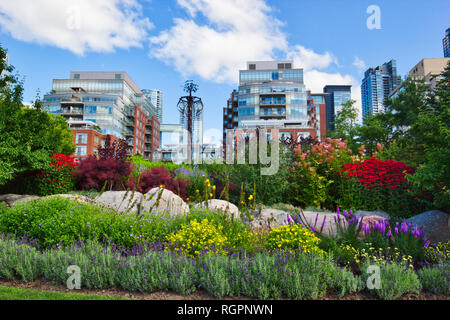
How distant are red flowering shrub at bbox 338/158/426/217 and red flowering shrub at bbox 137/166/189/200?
5.33 m

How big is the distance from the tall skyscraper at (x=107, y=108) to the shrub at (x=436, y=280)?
2392 inches

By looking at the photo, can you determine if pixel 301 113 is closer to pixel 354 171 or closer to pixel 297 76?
pixel 297 76

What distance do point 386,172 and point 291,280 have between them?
255 inches

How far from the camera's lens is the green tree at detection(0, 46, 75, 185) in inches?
374

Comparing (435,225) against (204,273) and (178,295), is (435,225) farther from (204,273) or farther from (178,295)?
(178,295)

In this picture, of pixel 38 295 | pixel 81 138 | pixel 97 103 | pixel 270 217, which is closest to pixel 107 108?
pixel 97 103

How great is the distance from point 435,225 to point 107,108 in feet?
231

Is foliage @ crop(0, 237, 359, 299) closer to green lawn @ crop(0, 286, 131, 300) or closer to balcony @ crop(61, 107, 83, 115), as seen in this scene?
green lawn @ crop(0, 286, 131, 300)

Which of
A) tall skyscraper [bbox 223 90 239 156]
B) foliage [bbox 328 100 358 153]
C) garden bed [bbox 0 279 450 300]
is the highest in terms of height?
tall skyscraper [bbox 223 90 239 156]

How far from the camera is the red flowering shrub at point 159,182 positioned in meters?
10.2

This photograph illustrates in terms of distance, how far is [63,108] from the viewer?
6812cm

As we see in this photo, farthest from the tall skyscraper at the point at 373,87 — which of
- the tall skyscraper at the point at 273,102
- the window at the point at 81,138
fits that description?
the window at the point at 81,138

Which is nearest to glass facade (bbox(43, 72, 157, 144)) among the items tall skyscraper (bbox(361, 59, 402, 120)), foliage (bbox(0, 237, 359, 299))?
tall skyscraper (bbox(361, 59, 402, 120))
